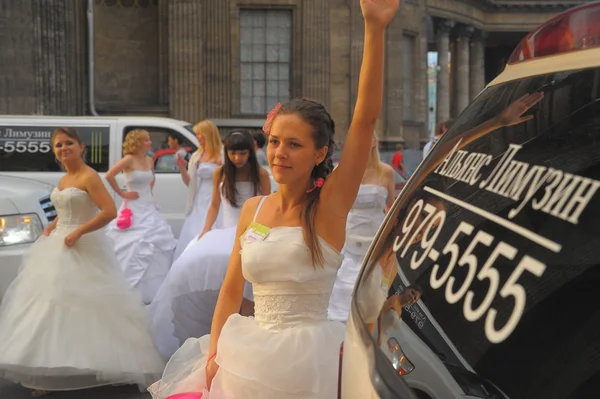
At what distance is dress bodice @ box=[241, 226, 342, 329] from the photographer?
2.75 metres

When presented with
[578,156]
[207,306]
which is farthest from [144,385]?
[578,156]

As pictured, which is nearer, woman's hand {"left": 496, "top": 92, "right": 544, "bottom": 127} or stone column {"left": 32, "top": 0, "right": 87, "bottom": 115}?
woman's hand {"left": 496, "top": 92, "right": 544, "bottom": 127}

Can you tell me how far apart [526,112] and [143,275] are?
7490mm

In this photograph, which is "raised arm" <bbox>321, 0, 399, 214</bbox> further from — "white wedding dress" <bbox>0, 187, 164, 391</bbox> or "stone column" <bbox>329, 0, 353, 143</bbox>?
"stone column" <bbox>329, 0, 353, 143</bbox>

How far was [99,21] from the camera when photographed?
2206 centimetres

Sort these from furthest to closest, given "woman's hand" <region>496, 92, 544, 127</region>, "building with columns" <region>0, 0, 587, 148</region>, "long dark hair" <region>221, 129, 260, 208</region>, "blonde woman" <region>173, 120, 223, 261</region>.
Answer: "building with columns" <region>0, 0, 587, 148</region>
"blonde woman" <region>173, 120, 223, 261</region>
"long dark hair" <region>221, 129, 260, 208</region>
"woman's hand" <region>496, 92, 544, 127</region>

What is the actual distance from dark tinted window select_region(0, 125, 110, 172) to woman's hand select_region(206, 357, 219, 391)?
26.0 feet

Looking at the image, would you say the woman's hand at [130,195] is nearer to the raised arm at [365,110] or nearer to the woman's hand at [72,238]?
the woman's hand at [72,238]

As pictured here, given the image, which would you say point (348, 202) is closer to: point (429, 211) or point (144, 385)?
point (429, 211)

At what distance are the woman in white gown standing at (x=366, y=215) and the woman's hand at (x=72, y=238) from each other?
81.2 inches

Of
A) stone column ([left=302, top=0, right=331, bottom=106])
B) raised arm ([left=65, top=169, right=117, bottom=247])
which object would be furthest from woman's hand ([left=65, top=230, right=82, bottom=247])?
stone column ([left=302, top=0, right=331, bottom=106])

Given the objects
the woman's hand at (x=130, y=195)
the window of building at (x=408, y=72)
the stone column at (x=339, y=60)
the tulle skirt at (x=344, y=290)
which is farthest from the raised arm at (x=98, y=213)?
the window of building at (x=408, y=72)

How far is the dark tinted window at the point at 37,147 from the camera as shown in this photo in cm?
1020

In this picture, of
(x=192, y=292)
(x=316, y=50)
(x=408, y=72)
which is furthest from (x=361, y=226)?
(x=408, y=72)
